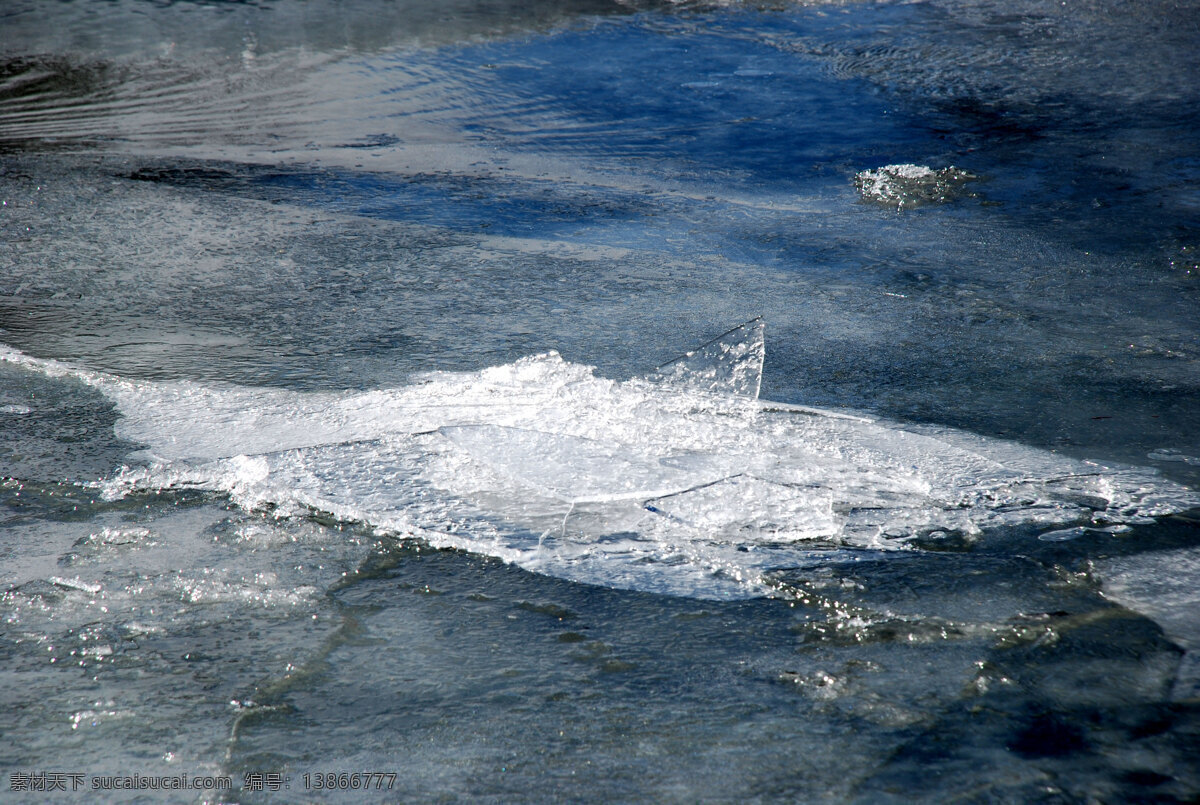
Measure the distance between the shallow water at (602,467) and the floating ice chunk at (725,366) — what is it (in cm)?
5

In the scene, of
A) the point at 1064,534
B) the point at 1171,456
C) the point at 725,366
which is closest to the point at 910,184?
the point at 725,366

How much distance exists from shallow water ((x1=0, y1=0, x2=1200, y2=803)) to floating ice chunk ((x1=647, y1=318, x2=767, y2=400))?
0.05m

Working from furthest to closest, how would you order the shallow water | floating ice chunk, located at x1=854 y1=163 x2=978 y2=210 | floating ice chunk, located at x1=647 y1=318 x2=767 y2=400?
floating ice chunk, located at x1=854 y1=163 x2=978 y2=210, floating ice chunk, located at x1=647 y1=318 x2=767 y2=400, the shallow water

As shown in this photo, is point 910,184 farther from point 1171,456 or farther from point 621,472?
point 621,472

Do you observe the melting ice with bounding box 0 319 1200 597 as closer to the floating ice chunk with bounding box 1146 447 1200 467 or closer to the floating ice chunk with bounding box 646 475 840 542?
the floating ice chunk with bounding box 646 475 840 542

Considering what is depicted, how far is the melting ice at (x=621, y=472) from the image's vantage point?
1617mm

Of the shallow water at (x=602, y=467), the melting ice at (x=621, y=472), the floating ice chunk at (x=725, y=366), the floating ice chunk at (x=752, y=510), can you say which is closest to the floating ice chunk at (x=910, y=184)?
the shallow water at (x=602, y=467)

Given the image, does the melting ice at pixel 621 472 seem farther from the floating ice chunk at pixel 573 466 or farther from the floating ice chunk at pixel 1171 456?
the floating ice chunk at pixel 1171 456

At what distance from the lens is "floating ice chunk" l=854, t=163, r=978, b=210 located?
11.5 ft

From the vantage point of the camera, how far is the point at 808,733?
1.17 metres

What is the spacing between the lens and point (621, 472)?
1810 millimetres

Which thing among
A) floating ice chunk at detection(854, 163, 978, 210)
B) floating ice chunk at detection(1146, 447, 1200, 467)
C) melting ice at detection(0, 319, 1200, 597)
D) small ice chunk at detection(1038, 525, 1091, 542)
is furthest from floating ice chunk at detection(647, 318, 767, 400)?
floating ice chunk at detection(854, 163, 978, 210)

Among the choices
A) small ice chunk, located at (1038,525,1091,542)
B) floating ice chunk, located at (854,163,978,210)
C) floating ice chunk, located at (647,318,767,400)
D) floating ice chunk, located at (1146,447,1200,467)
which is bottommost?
small ice chunk, located at (1038,525,1091,542)

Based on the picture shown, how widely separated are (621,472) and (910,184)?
2451 mm
